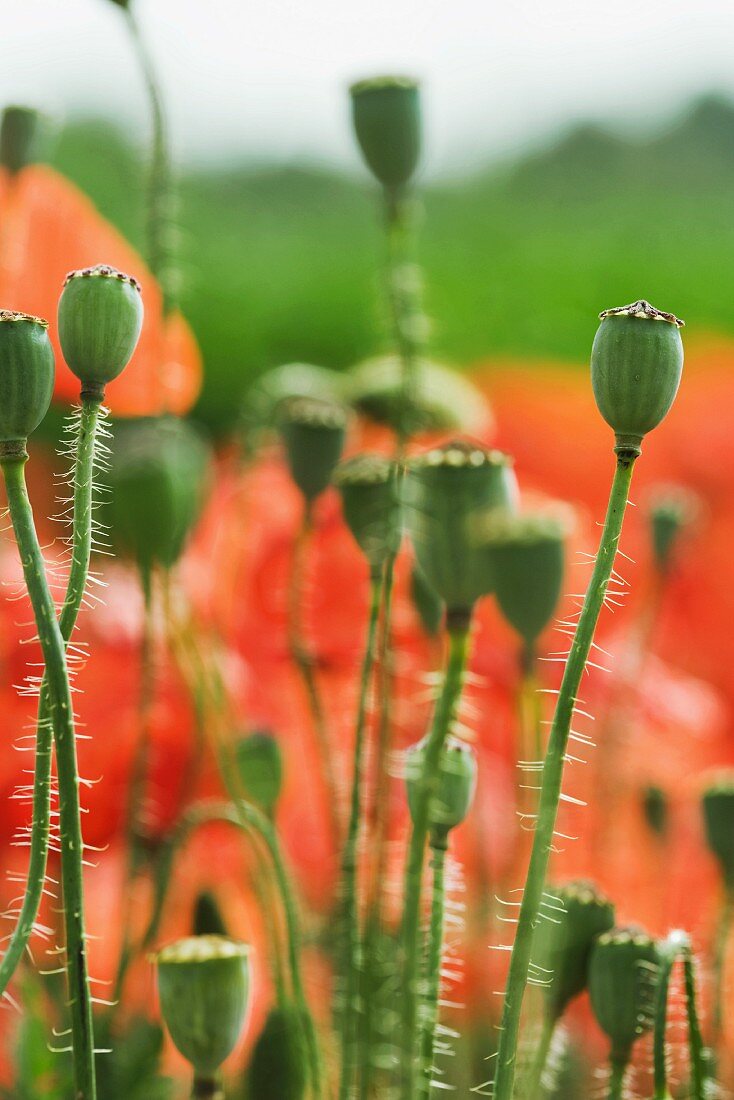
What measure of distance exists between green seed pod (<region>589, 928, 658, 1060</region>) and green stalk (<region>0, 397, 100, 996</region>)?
0.14m

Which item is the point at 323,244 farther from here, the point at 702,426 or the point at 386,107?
the point at 386,107

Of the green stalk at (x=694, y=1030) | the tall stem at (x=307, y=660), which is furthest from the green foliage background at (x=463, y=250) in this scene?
the green stalk at (x=694, y=1030)

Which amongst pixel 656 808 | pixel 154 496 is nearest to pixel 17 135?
pixel 154 496

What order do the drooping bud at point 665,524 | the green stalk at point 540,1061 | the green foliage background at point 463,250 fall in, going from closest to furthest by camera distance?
1. the green stalk at point 540,1061
2. the drooping bud at point 665,524
3. the green foliage background at point 463,250

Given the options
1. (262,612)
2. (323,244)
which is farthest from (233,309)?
(262,612)

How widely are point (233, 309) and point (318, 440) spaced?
167cm

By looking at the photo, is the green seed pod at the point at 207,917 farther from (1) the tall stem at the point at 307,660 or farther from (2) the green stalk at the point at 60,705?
(2) the green stalk at the point at 60,705

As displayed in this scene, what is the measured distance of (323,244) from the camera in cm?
292

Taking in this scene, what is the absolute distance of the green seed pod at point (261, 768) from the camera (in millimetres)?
454

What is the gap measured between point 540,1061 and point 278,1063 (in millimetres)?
116

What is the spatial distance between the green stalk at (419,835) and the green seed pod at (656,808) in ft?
0.96

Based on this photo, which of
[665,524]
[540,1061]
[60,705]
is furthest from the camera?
[665,524]

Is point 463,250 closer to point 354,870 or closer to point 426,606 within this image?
point 426,606

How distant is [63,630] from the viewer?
0.26 m
